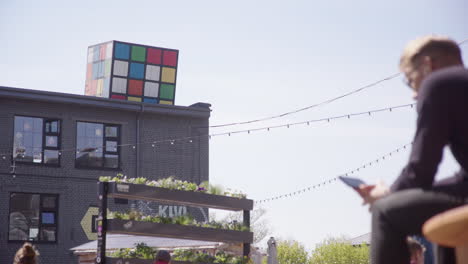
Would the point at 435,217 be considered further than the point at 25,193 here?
No

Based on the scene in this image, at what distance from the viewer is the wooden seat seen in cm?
193

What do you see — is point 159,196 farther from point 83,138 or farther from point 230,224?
point 83,138

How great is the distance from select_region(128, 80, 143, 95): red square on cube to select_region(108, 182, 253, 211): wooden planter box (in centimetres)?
1939

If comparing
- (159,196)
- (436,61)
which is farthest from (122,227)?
(436,61)

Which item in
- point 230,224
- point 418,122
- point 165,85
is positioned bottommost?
point 230,224

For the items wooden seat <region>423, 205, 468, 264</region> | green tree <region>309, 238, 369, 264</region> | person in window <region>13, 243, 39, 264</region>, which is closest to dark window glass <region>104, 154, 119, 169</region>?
green tree <region>309, 238, 369, 264</region>

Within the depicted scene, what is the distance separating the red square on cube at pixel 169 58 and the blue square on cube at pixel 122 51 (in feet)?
6.86

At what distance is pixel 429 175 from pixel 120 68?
3038cm

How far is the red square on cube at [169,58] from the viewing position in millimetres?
33625

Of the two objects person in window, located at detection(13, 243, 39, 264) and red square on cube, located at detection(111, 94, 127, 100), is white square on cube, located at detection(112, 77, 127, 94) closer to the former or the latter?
red square on cube, located at detection(111, 94, 127, 100)

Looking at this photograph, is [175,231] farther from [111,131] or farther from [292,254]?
[292,254]

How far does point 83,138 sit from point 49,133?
1.44 metres

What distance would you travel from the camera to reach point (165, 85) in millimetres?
33438

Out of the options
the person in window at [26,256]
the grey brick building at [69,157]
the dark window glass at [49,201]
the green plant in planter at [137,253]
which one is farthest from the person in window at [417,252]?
the dark window glass at [49,201]
